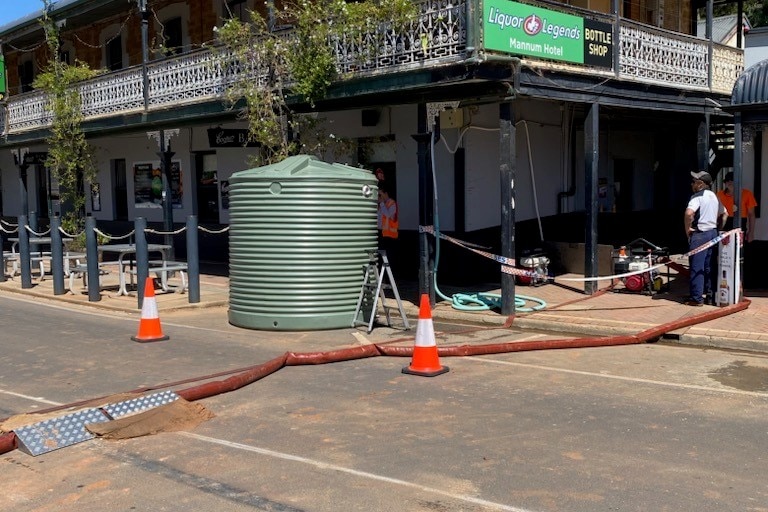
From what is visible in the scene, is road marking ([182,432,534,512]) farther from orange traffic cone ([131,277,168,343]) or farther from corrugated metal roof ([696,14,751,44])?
corrugated metal roof ([696,14,751,44])

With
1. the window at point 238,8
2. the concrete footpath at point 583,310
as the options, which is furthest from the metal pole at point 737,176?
the window at point 238,8

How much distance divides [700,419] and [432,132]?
6832 mm

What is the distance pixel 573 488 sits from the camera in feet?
15.8

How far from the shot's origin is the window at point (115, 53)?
77.2 ft

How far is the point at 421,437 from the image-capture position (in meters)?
5.90

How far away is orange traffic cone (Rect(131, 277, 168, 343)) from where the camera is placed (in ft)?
32.3

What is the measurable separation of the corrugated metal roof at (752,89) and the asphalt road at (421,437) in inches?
176

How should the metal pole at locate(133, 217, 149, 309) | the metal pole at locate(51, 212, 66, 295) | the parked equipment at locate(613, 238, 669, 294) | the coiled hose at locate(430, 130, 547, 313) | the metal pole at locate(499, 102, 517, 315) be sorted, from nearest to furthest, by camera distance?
1. the metal pole at locate(499, 102, 517, 315)
2. the coiled hose at locate(430, 130, 547, 313)
3. the metal pole at locate(133, 217, 149, 309)
4. the parked equipment at locate(613, 238, 669, 294)
5. the metal pole at locate(51, 212, 66, 295)

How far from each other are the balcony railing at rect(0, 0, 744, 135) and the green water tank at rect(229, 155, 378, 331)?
7.45ft

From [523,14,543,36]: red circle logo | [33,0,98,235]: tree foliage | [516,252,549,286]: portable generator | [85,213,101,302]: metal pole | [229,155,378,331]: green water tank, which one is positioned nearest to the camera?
[229,155,378,331]: green water tank

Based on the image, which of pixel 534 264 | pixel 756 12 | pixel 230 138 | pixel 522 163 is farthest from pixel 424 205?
pixel 756 12

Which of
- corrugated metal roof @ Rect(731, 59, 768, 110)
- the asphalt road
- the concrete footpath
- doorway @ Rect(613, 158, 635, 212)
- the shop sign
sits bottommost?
the asphalt road

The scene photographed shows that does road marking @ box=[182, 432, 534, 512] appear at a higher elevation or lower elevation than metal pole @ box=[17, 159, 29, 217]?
lower

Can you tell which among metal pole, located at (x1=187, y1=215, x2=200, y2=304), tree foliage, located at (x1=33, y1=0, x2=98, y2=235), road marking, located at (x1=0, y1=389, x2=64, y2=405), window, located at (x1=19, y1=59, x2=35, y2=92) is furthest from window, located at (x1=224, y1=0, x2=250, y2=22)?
road marking, located at (x1=0, y1=389, x2=64, y2=405)
